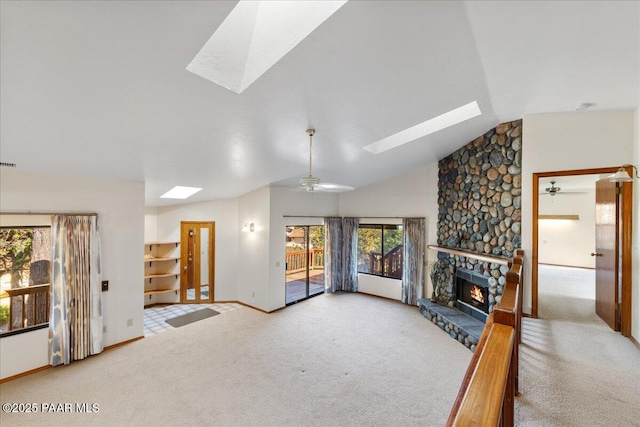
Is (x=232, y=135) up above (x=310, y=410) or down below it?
above

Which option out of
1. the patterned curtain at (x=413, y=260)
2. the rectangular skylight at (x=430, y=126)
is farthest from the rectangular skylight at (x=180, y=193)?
the patterned curtain at (x=413, y=260)

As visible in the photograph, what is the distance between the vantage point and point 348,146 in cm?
423

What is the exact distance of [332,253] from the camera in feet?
25.2

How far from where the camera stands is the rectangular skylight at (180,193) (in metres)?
5.83

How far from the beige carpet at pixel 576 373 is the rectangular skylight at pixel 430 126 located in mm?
2928

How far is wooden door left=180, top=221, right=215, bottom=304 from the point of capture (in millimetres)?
7043

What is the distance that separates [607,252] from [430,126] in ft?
9.40

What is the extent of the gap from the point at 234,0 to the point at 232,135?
1.85 metres

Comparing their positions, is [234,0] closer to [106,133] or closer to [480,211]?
[106,133]

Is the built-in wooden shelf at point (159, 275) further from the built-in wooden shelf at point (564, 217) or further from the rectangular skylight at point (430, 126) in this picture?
the built-in wooden shelf at point (564, 217)

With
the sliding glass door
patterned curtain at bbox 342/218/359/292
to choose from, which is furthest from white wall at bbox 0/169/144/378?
patterned curtain at bbox 342/218/359/292

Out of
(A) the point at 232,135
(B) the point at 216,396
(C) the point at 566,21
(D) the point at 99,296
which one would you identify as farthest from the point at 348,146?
(D) the point at 99,296

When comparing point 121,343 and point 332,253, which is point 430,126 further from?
point 121,343

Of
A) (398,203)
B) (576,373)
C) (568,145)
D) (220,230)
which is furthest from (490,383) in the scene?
(220,230)
